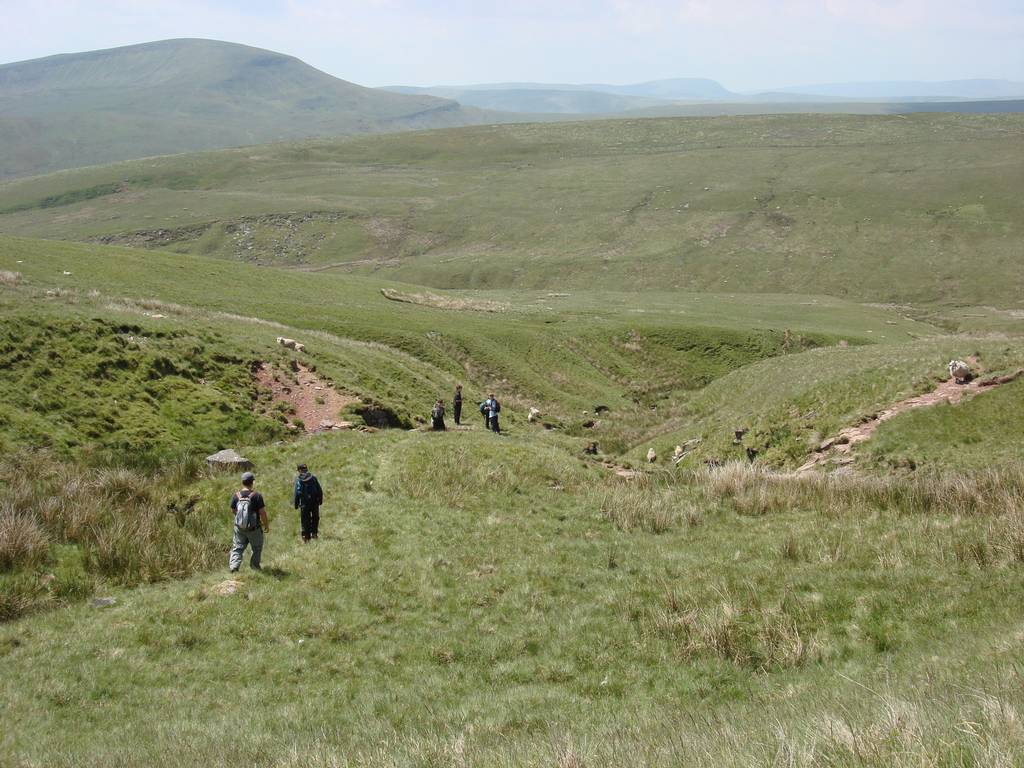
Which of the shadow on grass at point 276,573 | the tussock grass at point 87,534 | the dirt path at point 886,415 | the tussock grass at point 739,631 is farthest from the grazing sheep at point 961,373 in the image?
the tussock grass at point 87,534

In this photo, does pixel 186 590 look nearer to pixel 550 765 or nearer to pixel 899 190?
pixel 550 765

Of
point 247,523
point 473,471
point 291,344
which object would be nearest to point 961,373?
point 473,471

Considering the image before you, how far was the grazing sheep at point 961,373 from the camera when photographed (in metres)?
25.6

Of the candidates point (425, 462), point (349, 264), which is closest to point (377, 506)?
point (425, 462)

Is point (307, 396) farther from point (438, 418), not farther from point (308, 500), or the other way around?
point (308, 500)

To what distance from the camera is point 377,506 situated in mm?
19516

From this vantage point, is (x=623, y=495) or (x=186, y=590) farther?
(x=623, y=495)

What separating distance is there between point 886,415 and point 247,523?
21223 mm

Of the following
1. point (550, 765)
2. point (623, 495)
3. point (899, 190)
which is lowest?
point (623, 495)

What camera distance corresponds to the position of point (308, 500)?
56.1 ft

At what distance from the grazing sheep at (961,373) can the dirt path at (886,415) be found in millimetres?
202

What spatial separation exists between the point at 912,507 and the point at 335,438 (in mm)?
18924

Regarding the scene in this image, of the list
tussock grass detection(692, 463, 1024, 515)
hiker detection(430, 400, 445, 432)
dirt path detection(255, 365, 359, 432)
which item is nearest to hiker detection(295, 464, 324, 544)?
tussock grass detection(692, 463, 1024, 515)

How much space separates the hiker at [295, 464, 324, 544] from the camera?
55.7ft
